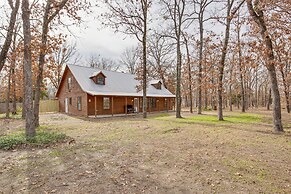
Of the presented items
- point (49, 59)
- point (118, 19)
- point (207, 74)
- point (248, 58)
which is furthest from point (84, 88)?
point (248, 58)

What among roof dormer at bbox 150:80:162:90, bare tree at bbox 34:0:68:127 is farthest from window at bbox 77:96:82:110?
roof dormer at bbox 150:80:162:90

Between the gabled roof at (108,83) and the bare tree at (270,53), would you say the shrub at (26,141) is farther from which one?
the gabled roof at (108,83)

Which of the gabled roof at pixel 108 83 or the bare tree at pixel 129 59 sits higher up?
the bare tree at pixel 129 59

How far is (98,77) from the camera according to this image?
2206 centimetres

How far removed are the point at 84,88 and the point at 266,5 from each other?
16.5 metres

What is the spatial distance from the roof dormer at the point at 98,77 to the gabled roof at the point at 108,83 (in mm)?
329

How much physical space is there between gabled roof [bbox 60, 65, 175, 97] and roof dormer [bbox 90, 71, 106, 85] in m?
0.33

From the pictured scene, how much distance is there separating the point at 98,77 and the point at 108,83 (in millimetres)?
1559

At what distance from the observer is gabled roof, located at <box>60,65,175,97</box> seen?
Answer: 67.6 feet

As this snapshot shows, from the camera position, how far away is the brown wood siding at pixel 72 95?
798 inches

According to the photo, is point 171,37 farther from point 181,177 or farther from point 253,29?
point 181,177

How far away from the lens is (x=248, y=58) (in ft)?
31.9

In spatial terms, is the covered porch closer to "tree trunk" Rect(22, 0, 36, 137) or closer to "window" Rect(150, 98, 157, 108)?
"window" Rect(150, 98, 157, 108)

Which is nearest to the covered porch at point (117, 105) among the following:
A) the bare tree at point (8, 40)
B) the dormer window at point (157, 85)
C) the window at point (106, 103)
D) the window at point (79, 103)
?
the window at point (106, 103)
